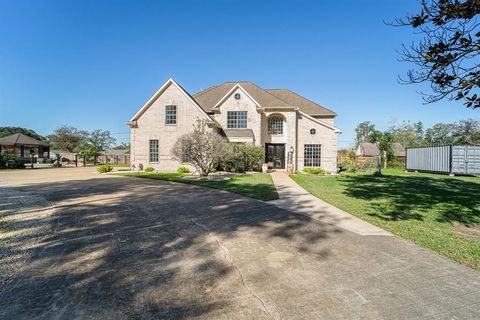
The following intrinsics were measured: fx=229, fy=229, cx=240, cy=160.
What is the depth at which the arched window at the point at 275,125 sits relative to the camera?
22.5 meters

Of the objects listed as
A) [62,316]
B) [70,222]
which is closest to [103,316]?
[62,316]

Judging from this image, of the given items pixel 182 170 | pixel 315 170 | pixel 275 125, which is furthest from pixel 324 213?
pixel 275 125

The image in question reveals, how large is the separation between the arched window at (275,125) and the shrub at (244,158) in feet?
12.3

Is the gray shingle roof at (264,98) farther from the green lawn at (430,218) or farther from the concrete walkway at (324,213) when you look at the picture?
the concrete walkway at (324,213)

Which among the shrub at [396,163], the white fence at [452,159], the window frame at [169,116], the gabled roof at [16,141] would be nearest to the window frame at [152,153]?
the window frame at [169,116]

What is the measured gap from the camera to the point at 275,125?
22.6m

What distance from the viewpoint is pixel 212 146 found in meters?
14.7

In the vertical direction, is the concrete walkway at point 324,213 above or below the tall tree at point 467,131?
below

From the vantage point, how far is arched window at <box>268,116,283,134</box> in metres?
22.5

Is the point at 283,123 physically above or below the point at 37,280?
above

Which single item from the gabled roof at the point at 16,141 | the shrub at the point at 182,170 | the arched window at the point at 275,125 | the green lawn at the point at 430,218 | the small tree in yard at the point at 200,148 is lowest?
the green lawn at the point at 430,218

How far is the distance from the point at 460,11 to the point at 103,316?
7583 mm

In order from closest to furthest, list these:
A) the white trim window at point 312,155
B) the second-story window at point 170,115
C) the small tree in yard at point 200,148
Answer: the small tree in yard at point 200,148
the second-story window at point 170,115
the white trim window at point 312,155

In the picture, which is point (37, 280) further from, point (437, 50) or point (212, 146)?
point (212, 146)
